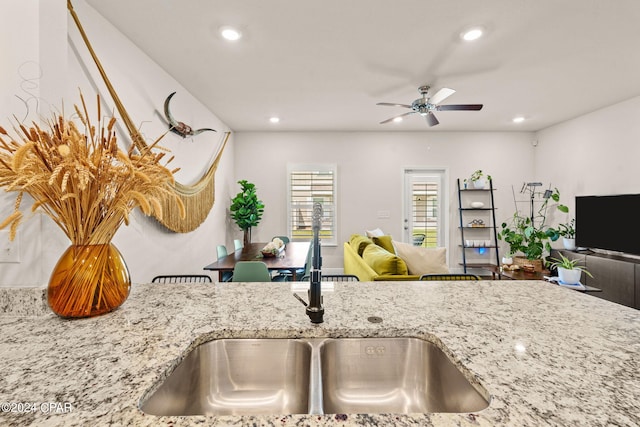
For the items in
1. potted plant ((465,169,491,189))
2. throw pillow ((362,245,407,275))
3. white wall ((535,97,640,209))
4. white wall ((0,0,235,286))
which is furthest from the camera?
potted plant ((465,169,491,189))

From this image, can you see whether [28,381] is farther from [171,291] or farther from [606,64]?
[606,64]

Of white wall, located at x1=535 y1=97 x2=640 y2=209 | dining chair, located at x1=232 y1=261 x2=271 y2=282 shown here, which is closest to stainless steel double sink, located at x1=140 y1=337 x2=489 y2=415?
dining chair, located at x1=232 y1=261 x2=271 y2=282

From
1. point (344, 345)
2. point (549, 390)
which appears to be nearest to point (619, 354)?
point (549, 390)

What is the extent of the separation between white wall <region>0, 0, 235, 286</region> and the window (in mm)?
1101

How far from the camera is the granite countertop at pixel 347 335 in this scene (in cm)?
51

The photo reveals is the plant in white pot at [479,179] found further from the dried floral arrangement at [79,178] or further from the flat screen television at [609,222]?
the dried floral arrangement at [79,178]

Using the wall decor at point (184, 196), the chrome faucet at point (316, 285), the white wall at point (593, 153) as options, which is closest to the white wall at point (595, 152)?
the white wall at point (593, 153)

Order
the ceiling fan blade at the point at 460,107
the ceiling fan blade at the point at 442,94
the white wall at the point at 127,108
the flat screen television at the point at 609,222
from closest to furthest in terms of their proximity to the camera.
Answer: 1. the white wall at the point at 127,108
2. the ceiling fan blade at the point at 442,94
3. the ceiling fan blade at the point at 460,107
4. the flat screen television at the point at 609,222

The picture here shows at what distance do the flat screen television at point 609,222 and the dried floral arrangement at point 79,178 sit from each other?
4950 mm

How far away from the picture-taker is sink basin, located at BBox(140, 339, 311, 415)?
33.0 inches

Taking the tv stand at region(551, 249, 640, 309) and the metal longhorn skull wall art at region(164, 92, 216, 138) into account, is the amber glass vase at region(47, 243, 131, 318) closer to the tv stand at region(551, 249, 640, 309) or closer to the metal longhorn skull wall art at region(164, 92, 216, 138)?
the metal longhorn skull wall art at region(164, 92, 216, 138)

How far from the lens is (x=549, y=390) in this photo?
0.57 meters

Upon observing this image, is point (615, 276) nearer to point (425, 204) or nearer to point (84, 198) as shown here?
point (425, 204)

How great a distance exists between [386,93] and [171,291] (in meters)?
3.24
